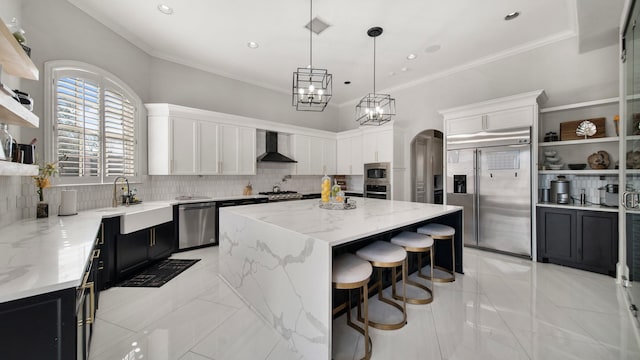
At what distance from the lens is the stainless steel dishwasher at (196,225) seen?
3881 mm

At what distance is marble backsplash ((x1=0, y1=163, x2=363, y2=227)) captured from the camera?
7.09 ft

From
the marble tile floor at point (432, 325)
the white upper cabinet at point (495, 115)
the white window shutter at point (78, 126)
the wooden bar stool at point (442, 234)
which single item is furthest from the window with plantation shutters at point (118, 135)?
the white upper cabinet at point (495, 115)

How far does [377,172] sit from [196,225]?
12.5 ft

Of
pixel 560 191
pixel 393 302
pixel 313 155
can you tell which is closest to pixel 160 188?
pixel 313 155

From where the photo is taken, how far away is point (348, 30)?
3.40 metres

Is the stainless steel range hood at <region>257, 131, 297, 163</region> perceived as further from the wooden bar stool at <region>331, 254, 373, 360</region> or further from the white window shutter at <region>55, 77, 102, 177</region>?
the wooden bar stool at <region>331, 254, 373, 360</region>

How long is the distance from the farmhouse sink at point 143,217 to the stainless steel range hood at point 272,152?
2.10 meters

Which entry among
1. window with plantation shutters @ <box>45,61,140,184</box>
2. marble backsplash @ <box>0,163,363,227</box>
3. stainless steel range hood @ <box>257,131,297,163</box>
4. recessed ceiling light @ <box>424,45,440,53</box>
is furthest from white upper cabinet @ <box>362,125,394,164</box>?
window with plantation shutters @ <box>45,61,140,184</box>

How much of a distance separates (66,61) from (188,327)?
3.23 metres

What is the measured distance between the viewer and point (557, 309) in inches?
88.4

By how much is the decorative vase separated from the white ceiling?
2391 millimetres

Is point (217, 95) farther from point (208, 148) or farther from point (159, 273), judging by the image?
point (159, 273)

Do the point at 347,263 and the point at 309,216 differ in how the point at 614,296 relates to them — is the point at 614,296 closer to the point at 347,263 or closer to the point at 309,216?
the point at 347,263

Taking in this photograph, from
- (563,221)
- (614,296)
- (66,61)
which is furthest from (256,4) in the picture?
(614,296)
